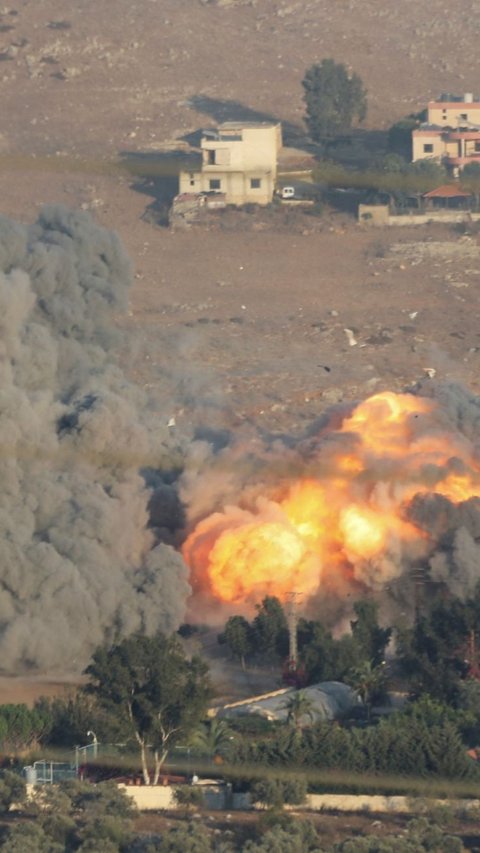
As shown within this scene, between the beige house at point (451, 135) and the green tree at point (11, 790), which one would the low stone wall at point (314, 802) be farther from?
the beige house at point (451, 135)

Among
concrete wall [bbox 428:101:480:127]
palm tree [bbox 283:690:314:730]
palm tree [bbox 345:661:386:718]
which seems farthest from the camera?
concrete wall [bbox 428:101:480:127]

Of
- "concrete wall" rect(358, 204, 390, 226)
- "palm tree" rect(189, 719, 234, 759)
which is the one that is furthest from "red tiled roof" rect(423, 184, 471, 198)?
"palm tree" rect(189, 719, 234, 759)

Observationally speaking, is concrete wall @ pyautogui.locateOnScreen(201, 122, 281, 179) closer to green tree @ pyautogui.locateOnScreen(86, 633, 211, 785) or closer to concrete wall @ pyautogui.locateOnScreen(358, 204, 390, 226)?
concrete wall @ pyautogui.locateOnScreen(358, 204, 390, 226)

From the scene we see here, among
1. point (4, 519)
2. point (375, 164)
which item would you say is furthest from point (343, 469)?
point (375, 164)

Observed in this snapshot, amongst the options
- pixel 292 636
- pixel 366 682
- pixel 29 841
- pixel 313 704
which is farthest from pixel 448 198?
pixel 29 841

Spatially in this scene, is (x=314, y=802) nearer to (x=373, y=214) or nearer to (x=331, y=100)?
(x=373, y=214)

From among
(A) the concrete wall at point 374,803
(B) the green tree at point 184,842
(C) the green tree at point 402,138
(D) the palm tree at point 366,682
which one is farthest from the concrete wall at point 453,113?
(B) the green tree at point 184,842

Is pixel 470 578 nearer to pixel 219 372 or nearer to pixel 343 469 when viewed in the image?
pixel 343 469
